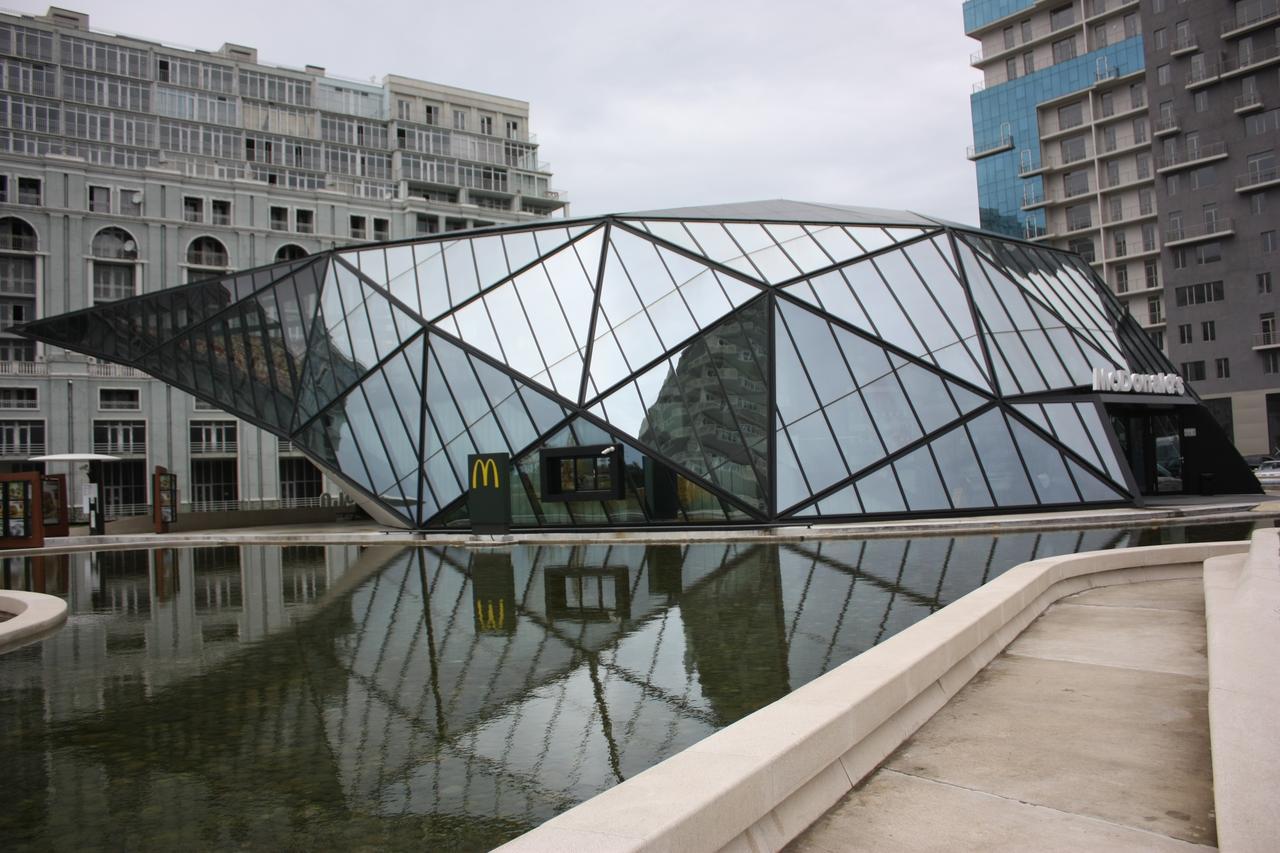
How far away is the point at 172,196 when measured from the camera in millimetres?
79812

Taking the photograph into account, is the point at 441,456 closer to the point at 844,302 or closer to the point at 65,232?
the point at 844,302

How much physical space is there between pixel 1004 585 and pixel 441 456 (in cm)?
2675

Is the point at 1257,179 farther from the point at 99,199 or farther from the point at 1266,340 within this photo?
the point at 99,199

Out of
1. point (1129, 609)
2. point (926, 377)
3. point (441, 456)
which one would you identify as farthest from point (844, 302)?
point (1129, 609)

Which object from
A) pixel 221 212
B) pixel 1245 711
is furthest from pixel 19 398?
pixel 1245 711

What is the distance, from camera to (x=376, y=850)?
567 centimetres

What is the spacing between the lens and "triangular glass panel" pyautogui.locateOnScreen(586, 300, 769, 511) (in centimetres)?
3067

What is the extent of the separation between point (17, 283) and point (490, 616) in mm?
77970

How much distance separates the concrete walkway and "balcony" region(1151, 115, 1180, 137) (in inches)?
3411

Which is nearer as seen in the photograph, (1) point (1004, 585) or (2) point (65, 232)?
(1) point (1004, 585)

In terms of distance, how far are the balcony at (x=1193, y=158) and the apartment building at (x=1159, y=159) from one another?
0.12m

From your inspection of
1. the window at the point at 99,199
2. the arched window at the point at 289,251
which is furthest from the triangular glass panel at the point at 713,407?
the window at the point at 99,199

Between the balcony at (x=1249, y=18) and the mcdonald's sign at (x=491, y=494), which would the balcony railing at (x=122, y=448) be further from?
the balcony at (x=1249, y=18)

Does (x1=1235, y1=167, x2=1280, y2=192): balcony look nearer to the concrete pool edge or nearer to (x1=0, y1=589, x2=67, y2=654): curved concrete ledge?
the concrete pool edge
